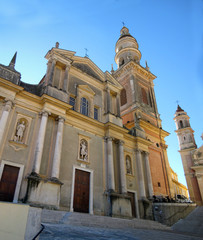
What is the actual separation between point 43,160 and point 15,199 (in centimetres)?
267

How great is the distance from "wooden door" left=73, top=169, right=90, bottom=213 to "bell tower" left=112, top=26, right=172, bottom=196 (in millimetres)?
6785

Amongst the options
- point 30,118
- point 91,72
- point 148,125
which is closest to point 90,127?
point 30,118

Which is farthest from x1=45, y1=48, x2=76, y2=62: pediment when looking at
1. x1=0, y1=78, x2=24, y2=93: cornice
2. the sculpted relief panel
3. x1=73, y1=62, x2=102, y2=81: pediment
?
the sculpted relief panel

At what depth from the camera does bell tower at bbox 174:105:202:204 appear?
31681 mm

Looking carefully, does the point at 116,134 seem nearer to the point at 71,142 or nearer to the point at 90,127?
the point at 90,127

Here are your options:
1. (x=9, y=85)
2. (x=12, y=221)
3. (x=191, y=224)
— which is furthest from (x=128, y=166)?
(x=12, y=221)

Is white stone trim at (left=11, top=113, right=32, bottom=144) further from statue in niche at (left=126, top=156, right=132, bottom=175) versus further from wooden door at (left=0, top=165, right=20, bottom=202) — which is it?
statue in niche at (left=126, top=156, right=132, bottom=175)

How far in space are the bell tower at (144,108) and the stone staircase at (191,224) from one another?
12.8 ft

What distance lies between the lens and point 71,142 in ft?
46.8

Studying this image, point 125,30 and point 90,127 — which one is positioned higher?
point 125,30

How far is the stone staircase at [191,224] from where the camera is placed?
1205cm

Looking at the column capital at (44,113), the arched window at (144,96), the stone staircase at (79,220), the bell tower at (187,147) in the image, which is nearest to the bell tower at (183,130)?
the bell tower at (187,147)

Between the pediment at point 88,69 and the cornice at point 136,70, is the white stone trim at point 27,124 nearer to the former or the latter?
the pediment at point 88,69

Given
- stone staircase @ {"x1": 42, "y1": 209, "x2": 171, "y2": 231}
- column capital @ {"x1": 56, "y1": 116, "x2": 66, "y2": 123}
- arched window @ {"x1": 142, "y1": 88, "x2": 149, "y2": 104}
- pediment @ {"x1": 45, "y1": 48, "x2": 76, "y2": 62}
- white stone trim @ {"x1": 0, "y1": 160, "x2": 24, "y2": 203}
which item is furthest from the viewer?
arched window @ {"x1": 142, "y1": 88, "x2": 149, "y2": 104}
